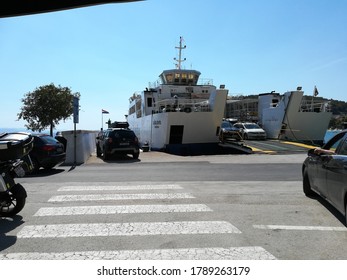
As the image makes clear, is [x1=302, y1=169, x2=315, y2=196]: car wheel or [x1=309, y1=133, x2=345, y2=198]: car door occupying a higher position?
[x1=309, y1=133, x2=345, y2=198]: car door

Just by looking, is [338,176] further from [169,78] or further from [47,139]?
[169,78]

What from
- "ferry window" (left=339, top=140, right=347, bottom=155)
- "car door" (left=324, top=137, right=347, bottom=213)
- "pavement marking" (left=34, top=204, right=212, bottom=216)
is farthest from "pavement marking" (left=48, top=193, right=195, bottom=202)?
"ferry window" (left=339, top=140, right=347, bottom=155)

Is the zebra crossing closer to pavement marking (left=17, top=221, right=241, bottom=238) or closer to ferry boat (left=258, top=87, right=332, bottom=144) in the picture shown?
pavement marking (left=17, top=221, right=241, bottom=238)

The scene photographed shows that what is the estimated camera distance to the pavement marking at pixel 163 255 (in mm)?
4129

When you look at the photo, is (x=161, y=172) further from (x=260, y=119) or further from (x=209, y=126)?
(x=260, y=119)

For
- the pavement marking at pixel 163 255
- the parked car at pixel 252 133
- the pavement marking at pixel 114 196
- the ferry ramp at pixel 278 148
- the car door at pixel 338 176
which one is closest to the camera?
the pavement marking at pixel 163 255

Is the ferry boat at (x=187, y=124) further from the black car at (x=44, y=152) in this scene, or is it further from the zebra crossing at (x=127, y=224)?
the zebra crossing at (x=127, y=224)

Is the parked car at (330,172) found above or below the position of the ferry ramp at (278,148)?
above

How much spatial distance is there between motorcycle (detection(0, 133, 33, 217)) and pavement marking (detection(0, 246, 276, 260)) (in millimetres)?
1945

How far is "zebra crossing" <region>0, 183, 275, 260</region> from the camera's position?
4242mm

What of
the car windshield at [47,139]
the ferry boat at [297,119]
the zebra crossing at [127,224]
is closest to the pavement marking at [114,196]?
the zebra crossing at [127,224]

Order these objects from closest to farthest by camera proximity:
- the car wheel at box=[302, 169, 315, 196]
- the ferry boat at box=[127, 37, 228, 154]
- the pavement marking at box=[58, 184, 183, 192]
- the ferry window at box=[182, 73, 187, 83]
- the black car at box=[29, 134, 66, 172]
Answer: the car wheel at box=[302, 169, 315, 196], the pavement marking at box=[58, 184, 183, 192], the black car at box=[29, 134, 66, 172], the ferry boat at box=[127, 37, 228, 154], the ferry window at box=[182, 73, 187, 83]

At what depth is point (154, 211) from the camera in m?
6.40

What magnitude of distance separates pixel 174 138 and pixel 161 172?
475 inches
